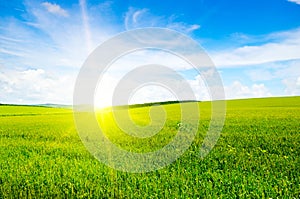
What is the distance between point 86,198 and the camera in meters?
8.23

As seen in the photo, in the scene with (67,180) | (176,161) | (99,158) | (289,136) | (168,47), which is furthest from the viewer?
(289,136)

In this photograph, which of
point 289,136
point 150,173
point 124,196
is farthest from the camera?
point 289,136

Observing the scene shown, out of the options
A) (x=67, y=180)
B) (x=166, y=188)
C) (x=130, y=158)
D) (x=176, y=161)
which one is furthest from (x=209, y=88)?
(x=67, y=180)

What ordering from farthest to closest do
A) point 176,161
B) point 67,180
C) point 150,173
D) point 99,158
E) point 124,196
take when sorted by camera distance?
point 99,158
point 176,161
point 150,173
point 67,180
point 124,196

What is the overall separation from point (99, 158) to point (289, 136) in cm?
992

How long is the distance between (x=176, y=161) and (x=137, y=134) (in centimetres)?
783

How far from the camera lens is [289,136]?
645 inches

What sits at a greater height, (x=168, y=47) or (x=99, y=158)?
(x=168, y=47)

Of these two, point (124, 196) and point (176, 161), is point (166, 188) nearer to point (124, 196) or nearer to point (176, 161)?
point (124, 196)

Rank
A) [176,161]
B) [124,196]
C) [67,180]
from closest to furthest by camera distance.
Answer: [124,196]
[67,180]
[176,161]

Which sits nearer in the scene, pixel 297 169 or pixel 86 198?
pixel 86 198

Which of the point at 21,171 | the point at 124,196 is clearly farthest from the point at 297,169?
the point at 21,171

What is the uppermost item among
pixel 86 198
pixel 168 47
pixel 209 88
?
pixel 168 47

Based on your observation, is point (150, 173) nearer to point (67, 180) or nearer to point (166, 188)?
point (166, 188)
